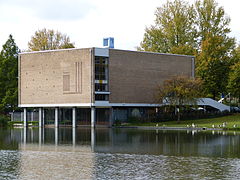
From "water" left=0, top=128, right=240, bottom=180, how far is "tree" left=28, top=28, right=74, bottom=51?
60.8 metres

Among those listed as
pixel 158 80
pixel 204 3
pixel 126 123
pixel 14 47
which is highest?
pixel 204 3

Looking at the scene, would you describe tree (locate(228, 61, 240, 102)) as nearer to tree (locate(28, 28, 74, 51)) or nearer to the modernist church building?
the modernist church building

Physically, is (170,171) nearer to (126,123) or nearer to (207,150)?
(207,150)

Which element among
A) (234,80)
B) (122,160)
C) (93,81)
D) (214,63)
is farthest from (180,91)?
(122,160)

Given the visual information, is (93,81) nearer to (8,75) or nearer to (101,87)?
(101,87)

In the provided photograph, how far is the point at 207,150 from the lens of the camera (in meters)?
40.9

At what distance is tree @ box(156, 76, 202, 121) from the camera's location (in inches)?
3250

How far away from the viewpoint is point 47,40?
108625mm

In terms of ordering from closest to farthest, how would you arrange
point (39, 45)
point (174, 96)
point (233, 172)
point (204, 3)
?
point (233, 172) < point (174, 96) < point (204, 3) < point (39, 45)

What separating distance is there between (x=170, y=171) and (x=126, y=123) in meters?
55.6

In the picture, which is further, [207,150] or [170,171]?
[207,150]

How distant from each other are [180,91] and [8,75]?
118 ft

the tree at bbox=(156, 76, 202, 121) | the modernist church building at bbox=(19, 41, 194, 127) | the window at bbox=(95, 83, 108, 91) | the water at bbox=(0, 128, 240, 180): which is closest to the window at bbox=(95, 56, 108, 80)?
the modernist church building at bbox=(19, 41, 194, 127)

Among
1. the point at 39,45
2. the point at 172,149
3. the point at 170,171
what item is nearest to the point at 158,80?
the point at 39,45
